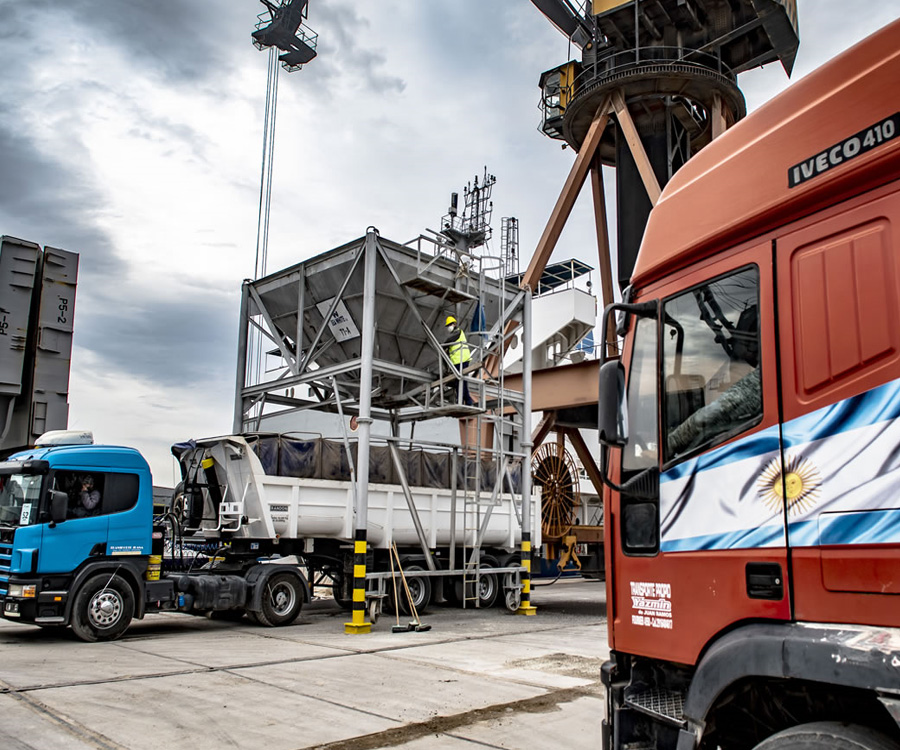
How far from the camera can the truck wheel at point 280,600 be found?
525 inches

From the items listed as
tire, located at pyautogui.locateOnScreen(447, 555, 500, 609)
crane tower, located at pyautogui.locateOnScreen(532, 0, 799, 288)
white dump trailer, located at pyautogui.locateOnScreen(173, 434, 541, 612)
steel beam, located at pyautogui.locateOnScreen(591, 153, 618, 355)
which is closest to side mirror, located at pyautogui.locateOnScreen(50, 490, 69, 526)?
white dump trailer, located at pyautogui.locateOnScreen(173, 434, 541, 612)

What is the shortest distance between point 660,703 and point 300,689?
5.01 meters

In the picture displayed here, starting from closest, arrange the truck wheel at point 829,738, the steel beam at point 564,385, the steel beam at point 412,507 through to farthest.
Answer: the truck wheel at point 829,738 → the steel beam at point 412,507 → the steel beam at point 564,385

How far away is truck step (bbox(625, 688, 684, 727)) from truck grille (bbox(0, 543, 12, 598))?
975cm

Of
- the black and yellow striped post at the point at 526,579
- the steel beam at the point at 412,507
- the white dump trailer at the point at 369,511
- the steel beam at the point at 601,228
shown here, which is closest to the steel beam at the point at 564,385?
the steel beam at the point at 601,228

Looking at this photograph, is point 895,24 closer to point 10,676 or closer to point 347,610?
point 10,676

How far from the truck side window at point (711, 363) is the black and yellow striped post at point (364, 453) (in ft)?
31.2

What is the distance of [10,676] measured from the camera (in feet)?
27.3

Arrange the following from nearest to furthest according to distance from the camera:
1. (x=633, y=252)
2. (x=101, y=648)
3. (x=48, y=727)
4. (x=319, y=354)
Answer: (x=48, y=727)
(x=101, y=648)
(x=319, y=354)
(x=633, y=252)

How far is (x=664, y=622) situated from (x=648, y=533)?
0.43m

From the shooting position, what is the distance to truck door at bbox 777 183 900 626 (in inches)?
117

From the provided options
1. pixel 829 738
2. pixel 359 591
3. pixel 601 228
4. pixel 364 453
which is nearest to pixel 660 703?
pixel 829 738

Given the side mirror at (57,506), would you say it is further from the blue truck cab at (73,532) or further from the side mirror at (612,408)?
the side mirror at (612,408)

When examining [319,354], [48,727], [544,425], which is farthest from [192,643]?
[544,425]
